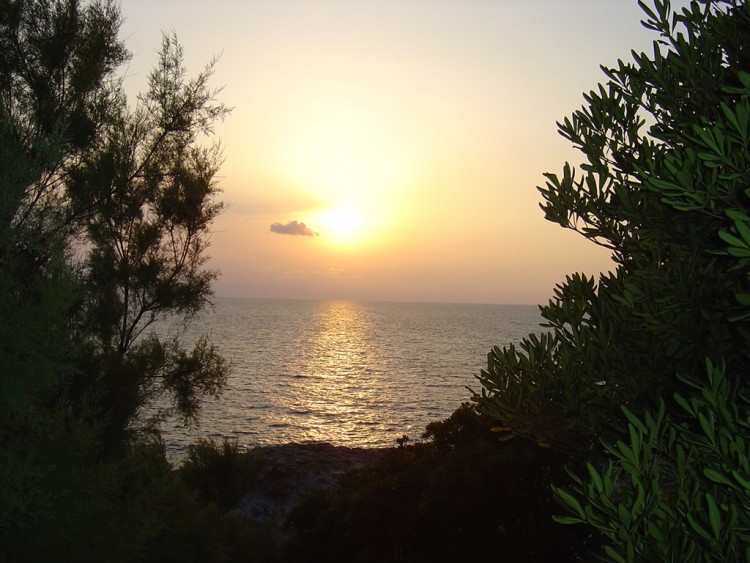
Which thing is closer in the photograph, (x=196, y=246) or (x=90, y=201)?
(x=90, y=201)

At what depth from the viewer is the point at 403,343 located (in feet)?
415

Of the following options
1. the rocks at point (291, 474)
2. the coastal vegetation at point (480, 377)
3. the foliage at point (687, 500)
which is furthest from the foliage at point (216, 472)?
the foliage at point (687, 500)

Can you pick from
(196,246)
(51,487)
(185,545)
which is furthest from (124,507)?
(196,246)

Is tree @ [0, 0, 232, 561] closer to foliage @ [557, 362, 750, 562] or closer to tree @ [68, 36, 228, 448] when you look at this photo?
tree @ [68, 36, 228, 448]

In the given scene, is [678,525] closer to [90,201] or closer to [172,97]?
[90,201]

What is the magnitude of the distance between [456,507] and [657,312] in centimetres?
933

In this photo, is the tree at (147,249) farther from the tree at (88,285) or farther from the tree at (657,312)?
the tree at (657,312)

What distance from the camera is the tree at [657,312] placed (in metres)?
3.39

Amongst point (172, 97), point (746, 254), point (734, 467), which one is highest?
point (172, 97)

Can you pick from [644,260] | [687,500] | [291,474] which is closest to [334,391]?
[291,474]

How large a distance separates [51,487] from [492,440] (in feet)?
29.2

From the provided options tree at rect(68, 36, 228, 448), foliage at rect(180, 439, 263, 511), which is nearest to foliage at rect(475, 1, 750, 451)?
tree at rect(68, 36, 228, 448)

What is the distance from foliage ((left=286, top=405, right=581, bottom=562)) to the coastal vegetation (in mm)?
53

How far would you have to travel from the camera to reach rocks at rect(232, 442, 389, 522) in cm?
2730
